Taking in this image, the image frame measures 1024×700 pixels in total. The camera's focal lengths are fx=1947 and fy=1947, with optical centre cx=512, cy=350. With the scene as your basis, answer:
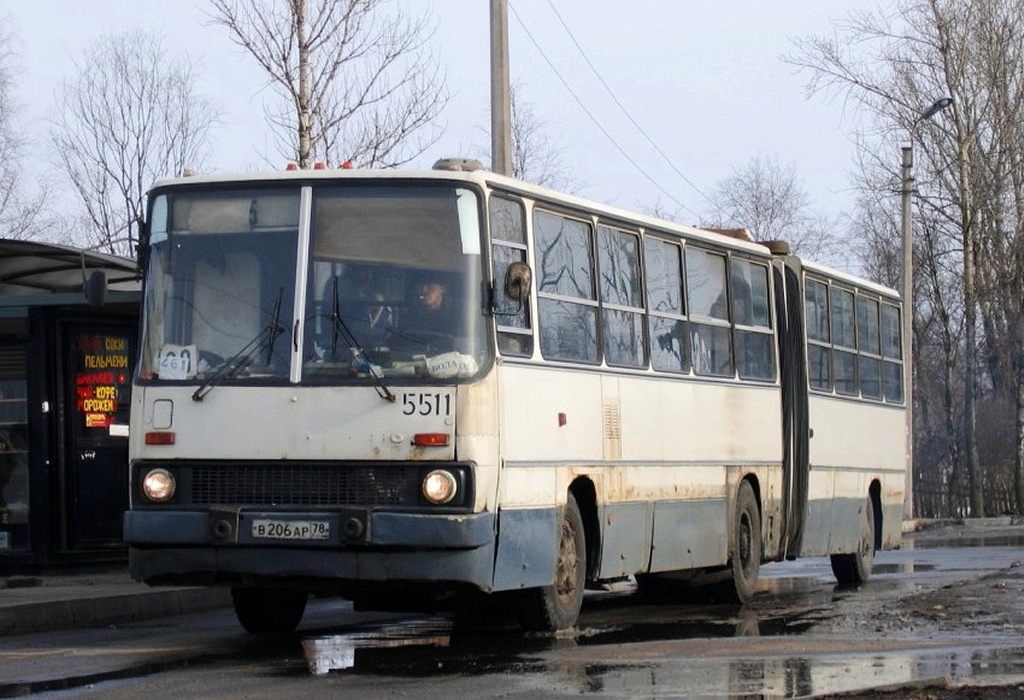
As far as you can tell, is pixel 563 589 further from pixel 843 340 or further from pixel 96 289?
pixel 843 340

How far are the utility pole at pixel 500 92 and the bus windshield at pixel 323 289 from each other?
847cm

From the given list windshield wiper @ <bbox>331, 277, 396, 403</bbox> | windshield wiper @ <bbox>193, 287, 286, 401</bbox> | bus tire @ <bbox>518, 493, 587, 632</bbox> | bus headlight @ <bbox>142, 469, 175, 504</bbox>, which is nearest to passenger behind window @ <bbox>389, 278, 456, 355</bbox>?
windshield wiper @ <bbox>331, 277, 396, 403</bbox>

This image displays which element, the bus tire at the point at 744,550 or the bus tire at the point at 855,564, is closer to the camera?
the bus tire at the point at 744,550

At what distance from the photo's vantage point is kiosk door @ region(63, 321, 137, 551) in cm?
1902

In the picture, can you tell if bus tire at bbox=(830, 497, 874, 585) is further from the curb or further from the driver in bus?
the driver in bus

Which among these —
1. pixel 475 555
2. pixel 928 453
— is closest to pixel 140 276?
pixel 475 555

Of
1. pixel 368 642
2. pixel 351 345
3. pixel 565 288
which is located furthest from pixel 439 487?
pixel 565 288

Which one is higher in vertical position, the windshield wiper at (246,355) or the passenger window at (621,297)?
the passenger window at (621,297)

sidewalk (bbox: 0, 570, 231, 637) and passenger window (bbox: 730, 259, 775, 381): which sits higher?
passenger window (bbox: 730, 259, 775, 381)

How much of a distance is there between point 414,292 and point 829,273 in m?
8.94

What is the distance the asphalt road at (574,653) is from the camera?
385 inches

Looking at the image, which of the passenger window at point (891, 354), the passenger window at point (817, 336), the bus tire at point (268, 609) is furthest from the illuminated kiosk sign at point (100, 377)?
the passenger window at point (891, 354)

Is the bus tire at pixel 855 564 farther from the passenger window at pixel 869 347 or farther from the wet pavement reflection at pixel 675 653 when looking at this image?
the wet pavement reflection at pixel 675 653

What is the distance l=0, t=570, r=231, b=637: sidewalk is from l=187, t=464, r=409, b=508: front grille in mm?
3213
